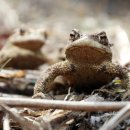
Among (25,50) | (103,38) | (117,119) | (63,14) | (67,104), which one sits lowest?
(117,119)

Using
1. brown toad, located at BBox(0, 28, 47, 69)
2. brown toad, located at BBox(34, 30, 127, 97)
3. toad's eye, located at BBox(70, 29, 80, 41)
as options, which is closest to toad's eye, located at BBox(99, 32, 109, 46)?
brown toad, located at BBox(34, 30, 127, 97)

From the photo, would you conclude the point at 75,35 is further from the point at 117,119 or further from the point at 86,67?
the point at 117,119

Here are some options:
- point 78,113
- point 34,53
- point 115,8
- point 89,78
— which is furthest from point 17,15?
point 78,113

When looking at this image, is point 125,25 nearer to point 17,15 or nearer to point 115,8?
point 115,8

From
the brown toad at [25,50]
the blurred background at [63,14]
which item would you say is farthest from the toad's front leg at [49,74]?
the blurred background at [63,14]

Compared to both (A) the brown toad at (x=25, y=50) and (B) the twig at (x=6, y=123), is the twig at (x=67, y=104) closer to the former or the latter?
(B) the twig at (x=6, y=123)

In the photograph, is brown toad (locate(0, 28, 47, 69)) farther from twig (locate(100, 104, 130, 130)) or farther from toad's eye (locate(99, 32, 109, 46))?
twig (locate(100, 104, 130, 130))

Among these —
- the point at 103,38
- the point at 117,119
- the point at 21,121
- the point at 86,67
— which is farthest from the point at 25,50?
the point at 117,119
